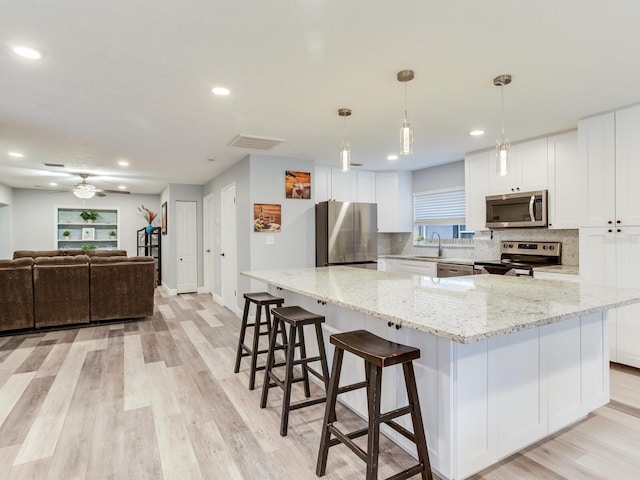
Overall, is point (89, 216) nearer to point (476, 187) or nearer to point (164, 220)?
point (164, 220)

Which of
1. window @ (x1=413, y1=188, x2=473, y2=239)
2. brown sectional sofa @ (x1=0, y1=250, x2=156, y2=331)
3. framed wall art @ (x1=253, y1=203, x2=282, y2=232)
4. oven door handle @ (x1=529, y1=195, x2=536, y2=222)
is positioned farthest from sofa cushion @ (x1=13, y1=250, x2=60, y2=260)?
oven door handle @ (x1=529, y1=195, x2=536, y2=222)

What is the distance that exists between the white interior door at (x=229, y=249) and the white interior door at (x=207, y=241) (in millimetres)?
1124

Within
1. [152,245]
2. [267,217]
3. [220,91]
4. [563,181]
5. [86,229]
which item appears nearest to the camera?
[220,91]

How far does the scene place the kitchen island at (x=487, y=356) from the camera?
5.13 ft

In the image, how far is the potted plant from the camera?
8.59 metres

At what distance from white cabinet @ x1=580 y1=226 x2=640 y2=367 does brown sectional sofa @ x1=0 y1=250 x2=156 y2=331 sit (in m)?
5.31

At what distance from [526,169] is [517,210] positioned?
1.59 ft

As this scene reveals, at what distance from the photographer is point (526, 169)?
4113mm

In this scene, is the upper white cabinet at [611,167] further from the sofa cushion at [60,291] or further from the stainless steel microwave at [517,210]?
the sofa cushion at [60,291]

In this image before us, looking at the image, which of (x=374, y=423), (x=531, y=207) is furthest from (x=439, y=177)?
(x=374, y=423)

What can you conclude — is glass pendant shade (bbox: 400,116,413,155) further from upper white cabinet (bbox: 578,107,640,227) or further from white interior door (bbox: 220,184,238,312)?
white interior door (bbox: 220,184,238,312)

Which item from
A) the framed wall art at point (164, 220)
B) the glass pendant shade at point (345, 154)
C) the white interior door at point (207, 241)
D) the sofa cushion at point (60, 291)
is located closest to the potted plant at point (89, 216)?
the framed wall art at point (164, 220)

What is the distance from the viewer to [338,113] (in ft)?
10.5

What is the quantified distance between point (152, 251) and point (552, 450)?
8628mm
